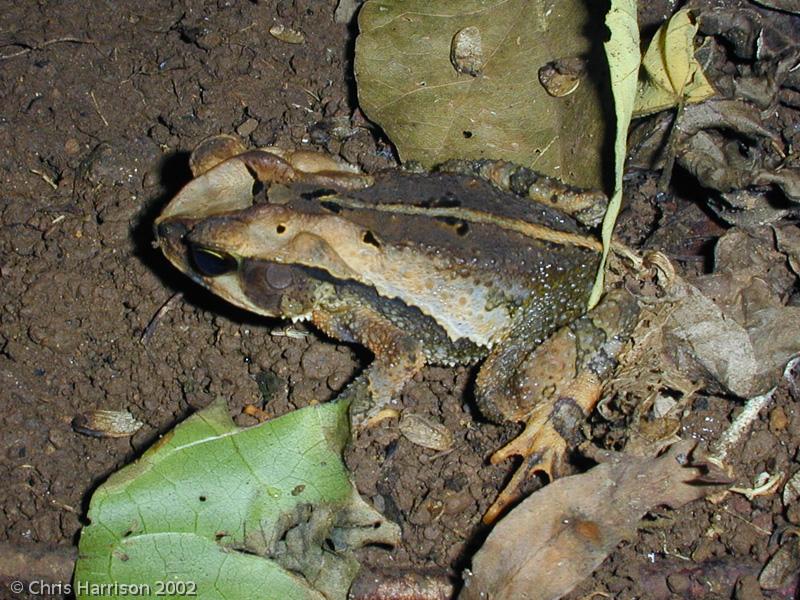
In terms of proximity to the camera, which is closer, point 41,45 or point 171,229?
point 171,229

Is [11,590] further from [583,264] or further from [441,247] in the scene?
[583,264]

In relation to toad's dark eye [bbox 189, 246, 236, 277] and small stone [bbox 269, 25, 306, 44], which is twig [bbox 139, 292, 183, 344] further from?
small stone [bbox 269, 25, 306, 44]

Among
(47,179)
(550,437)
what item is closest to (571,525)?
(550,437)

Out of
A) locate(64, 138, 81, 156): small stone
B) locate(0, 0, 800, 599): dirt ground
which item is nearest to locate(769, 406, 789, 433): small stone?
locate(0, 0, 800, 599): dirt ground

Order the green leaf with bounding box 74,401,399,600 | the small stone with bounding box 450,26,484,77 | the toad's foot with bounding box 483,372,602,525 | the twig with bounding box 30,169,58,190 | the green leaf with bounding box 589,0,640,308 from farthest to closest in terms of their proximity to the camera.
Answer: the twig with bounding box 30,169,58,190 < the small stone with bounding box 450,26,484,77 < the toad's foot with bounding box 483,372,602,525 < the green leaf with bounding box 589,0,640,308 < the green leaf with bounding box 74,401,399,600

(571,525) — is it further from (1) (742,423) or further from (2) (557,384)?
(1) (742,423)

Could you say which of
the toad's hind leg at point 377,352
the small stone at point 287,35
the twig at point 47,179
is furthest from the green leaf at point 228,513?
the small stone at point 287,35
